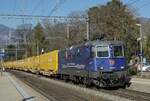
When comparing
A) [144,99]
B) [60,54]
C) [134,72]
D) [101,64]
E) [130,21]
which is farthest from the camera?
[130,21]

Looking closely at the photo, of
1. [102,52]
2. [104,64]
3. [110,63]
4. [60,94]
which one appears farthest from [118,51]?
[60,94]

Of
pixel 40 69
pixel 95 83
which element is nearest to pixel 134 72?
pixel 40 69

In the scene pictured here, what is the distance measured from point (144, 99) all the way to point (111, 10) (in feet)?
204

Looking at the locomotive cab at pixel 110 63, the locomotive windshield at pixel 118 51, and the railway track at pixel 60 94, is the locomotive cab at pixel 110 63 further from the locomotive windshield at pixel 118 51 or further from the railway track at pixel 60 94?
the railway track at pixel 60 94

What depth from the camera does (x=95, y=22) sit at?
3167 inches

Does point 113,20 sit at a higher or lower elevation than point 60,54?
higher

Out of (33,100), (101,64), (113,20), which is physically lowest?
(33,100)

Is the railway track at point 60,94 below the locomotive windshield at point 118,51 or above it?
below

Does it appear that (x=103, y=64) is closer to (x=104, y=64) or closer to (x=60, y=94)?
(x=104, y=64)

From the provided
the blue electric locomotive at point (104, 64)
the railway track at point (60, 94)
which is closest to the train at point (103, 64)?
the blue electric locomotive at point (104, 64)

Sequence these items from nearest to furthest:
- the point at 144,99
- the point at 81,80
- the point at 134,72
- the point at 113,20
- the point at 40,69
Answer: the point at 144,99 < the point at 81,80 < the point at 134,72 < the point at 40,69 < the point at 113,20

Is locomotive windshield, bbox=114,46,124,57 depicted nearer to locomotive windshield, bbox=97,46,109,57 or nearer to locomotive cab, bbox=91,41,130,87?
locomotive cab, bbox=91,41,130,87

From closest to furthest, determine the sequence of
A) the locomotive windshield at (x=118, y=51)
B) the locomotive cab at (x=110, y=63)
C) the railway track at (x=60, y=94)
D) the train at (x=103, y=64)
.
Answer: the railway track at (x=60, y=94) → the locomotive cab at (x=110, y=63) → the train at (x=103, y=64) → the locomotive windshield at (x=118, y=51)

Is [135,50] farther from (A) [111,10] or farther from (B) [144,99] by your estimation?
(B) [144,99]
